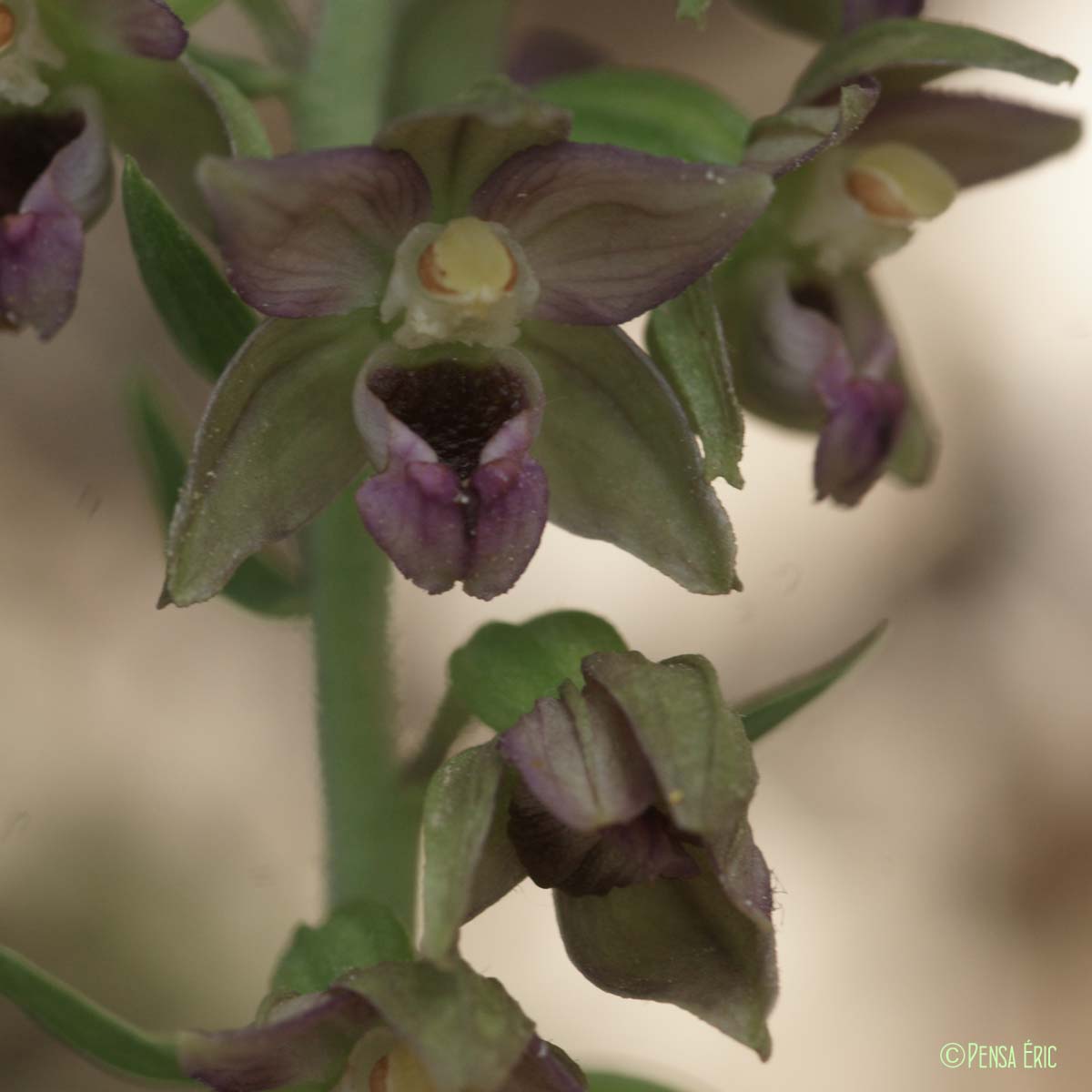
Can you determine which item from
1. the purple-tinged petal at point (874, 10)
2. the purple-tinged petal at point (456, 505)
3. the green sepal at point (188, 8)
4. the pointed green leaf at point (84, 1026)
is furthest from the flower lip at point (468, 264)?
the pointed green leaf at point (84, 1026)

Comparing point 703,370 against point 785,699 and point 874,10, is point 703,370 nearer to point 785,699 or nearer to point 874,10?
point 785,699

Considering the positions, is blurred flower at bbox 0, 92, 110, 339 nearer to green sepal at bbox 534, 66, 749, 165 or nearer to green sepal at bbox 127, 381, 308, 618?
green sepal at bbox 127, 381, 308, 618

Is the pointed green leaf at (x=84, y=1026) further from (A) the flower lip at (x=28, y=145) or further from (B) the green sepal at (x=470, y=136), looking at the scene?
(B) the green sepal at (x=470, y=136)

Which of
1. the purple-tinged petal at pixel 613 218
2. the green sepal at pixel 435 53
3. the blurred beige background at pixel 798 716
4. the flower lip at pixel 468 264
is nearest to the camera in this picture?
the purple-tinged petal at pixel 613 218


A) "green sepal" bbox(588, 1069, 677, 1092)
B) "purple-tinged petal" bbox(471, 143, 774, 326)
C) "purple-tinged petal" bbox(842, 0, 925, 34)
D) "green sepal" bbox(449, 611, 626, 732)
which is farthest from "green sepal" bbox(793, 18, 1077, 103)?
"green sepal" bbox(588, 1069, 677, 1092)

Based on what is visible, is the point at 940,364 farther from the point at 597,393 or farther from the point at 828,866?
the point at 597,393

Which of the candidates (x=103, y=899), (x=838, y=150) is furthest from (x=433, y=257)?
(x=103, y=899)
